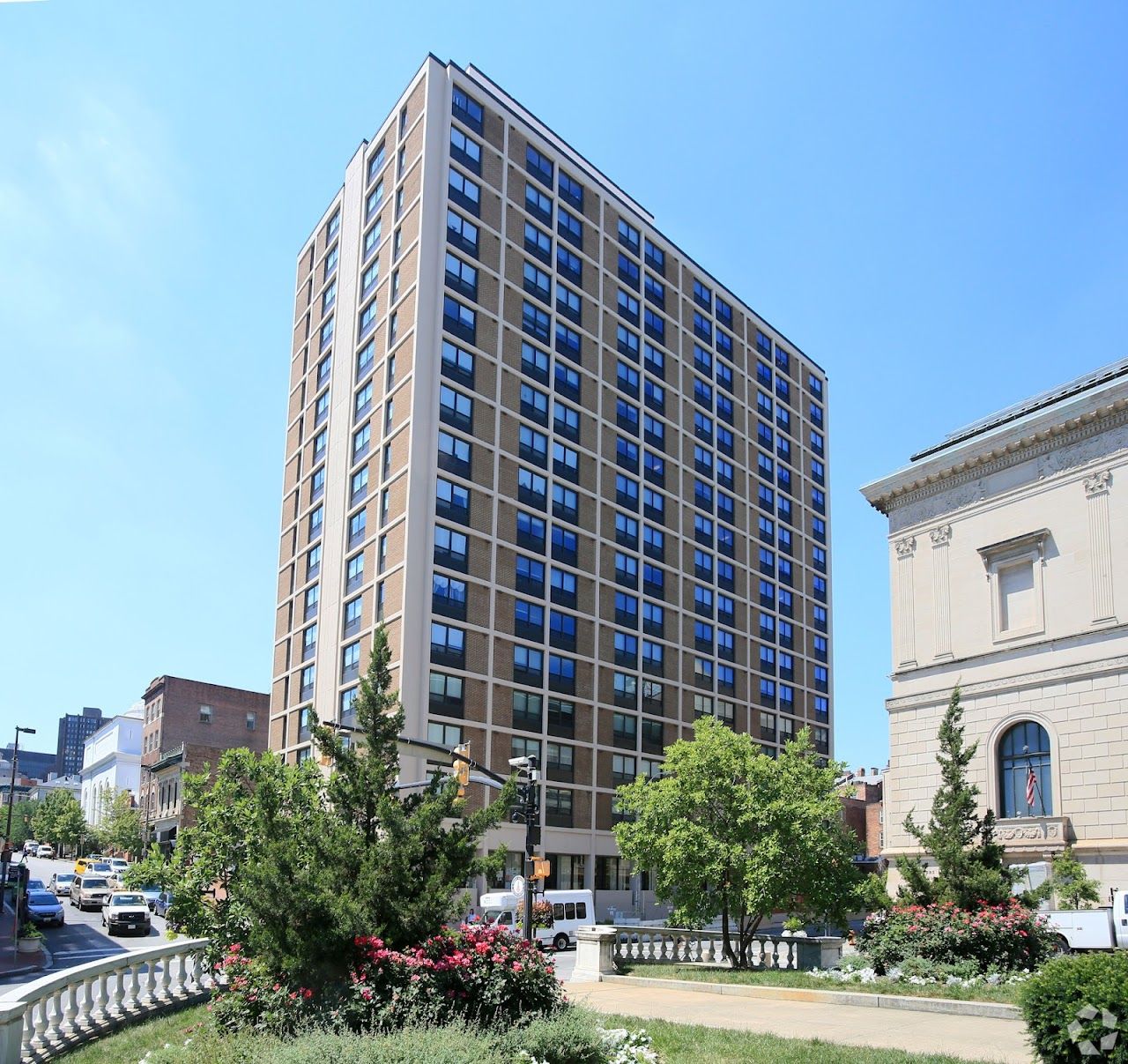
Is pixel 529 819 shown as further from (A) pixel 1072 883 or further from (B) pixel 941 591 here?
(B) pixel 941 591

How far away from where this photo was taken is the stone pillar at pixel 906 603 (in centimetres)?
4181

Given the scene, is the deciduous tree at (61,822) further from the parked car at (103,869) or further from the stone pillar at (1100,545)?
the stone pillar at (1100,545)

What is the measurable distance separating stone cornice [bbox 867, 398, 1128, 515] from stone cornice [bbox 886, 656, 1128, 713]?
6676mm

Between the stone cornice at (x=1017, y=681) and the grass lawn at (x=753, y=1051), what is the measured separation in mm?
24082

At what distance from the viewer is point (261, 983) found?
14125mm

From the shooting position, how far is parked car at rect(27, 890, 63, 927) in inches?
2069

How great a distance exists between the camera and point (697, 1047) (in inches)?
562

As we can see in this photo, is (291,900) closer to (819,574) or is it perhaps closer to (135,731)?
(819,574)

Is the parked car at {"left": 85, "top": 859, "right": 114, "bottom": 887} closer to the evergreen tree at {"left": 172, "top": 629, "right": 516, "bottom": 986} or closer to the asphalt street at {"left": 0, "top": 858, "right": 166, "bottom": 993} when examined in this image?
the asphalt street at {"left": 0, "top": 858, "right": 166, "bottom": 993}

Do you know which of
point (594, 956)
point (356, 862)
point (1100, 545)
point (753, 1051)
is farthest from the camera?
point (1100, 545)

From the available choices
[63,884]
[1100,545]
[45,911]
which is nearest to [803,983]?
[1100,545]

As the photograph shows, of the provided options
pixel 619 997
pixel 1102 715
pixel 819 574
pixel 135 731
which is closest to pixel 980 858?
pixel 619 997

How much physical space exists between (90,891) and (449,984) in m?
58.6

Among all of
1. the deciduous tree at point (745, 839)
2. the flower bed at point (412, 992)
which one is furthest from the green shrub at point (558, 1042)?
the deciduous tree at point (745, 839)
